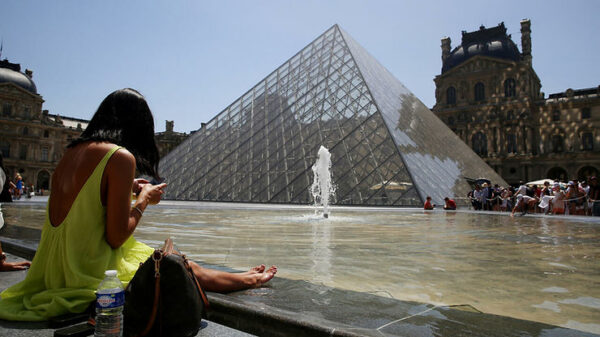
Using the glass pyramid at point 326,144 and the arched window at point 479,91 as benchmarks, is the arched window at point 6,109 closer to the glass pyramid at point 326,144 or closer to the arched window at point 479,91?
the glass pyramid at point 326,144

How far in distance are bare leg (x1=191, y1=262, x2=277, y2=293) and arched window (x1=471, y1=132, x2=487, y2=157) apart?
44.5m

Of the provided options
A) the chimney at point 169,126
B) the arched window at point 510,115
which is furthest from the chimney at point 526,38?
the chimney at point 169,126

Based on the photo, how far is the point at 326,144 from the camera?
54.0 feet

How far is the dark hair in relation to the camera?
6.12 feet

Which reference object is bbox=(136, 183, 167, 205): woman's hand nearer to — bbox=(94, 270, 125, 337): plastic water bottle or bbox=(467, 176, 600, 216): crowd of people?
bbox=(94, 270, 125, 337): plastic water bottle

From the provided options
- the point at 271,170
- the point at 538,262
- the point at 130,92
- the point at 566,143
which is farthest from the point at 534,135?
the point at 130,92

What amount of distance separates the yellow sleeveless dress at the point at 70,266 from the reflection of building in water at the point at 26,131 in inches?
2026

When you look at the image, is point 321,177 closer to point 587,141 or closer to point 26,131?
point 587,141

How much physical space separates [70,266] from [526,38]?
5460 centimetres

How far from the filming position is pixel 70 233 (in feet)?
5.47

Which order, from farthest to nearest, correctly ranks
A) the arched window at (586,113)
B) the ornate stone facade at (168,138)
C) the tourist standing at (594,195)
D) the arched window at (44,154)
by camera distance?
the ornate stone facade at (168,138) < the arched window at (44,154) < the arched window at (586,113) < the tourist standing at (594,195)

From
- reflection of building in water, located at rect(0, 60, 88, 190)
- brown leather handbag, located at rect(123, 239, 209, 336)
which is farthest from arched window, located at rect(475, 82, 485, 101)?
reflection of building in water, located at rect(0, 60, 88, 190)

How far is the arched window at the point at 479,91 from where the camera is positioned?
143 ft

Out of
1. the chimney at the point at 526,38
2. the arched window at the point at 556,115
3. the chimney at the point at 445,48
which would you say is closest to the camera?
the arched window at the point at 556,115
